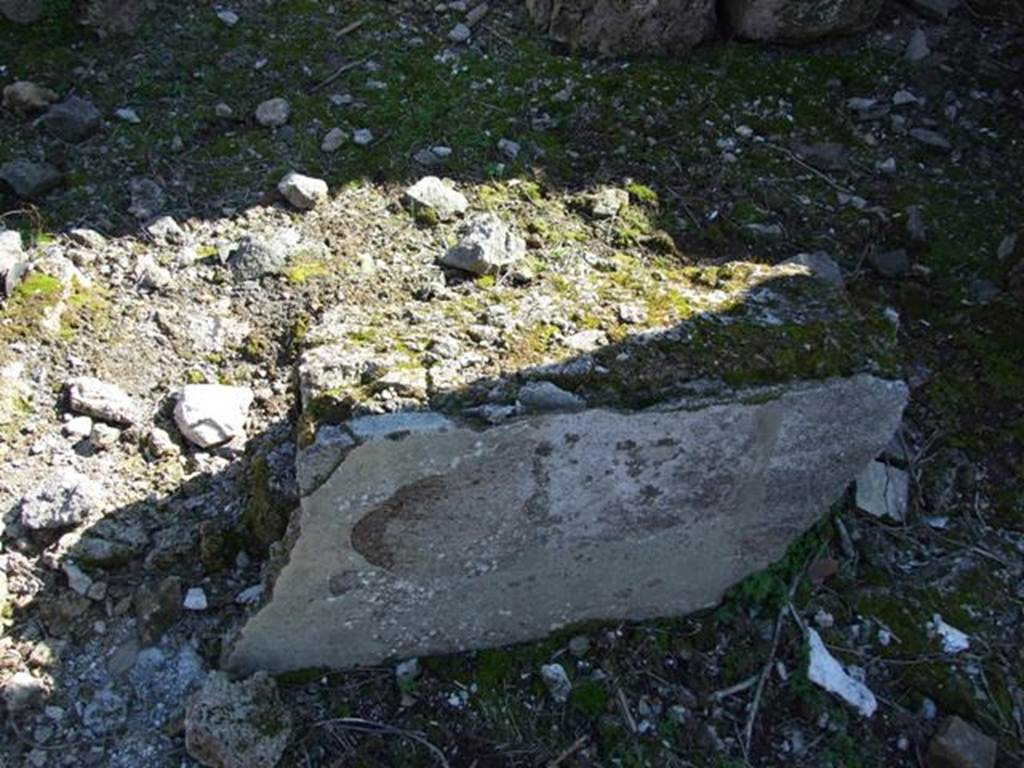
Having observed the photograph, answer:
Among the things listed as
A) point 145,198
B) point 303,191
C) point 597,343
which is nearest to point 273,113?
point 303,191

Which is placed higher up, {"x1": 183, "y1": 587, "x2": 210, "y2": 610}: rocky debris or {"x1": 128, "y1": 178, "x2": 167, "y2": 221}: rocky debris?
{"x1": 128, "y1": 178, "x2": 167, "y2": 221}: rocky debris

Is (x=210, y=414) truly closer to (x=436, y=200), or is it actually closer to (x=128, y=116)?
(x=436, y=200)

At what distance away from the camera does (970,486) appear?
10.7 feet

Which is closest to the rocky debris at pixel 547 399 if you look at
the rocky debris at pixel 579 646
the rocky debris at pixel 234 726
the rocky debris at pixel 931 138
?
the rocky debris at pixel 579 646

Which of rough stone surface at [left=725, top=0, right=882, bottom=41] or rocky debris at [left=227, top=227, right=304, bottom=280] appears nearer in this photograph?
rocky debris at [left=227, top=227, right=304, bottom=280]

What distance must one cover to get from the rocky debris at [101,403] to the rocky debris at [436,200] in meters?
1.27

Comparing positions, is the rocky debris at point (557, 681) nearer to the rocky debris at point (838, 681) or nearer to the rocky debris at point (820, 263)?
the rocky debris at point (838, 681)

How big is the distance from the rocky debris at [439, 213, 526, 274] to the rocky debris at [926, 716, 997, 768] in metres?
1.92

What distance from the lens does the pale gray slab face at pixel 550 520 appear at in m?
2.45

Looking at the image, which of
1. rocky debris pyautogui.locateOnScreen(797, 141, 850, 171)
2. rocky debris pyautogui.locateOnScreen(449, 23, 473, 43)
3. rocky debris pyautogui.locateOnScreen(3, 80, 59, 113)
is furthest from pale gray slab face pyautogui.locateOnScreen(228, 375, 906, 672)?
rocky debris pyautogui.locateOnScreen(449, 23, 473, 43)

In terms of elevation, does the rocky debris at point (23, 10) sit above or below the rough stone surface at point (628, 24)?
below

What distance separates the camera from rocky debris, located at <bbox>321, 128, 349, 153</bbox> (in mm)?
4074

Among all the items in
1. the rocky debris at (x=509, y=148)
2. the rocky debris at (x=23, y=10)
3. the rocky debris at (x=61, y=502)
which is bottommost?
the rocky debris at (x=61, y=502)

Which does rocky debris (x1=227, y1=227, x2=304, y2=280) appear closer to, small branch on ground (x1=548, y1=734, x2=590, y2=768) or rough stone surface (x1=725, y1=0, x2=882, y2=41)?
small branch on ground (x1=548, y1=734, x2=590, y2=768)
